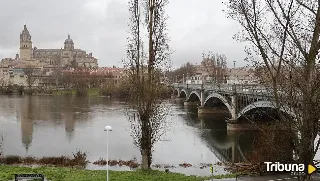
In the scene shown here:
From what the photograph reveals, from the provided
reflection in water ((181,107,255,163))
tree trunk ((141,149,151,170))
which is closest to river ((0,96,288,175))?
reflection in water ((181,107,255,163))

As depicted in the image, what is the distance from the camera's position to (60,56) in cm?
18788

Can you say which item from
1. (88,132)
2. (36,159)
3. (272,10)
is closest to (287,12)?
(272,10)

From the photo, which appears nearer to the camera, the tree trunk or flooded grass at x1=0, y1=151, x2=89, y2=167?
the tree trunk

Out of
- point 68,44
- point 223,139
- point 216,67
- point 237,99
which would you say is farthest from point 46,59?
point 223,139

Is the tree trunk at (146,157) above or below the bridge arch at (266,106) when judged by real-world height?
below

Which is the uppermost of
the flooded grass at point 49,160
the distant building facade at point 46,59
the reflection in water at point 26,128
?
the distant building facade at point 46,59

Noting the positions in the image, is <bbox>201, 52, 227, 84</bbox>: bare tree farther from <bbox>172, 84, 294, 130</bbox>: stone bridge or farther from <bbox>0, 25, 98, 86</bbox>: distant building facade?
<bbox>0, 25, 98, 86</bbox>: distant building facade

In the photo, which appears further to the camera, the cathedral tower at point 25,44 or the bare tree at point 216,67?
the cathedral tower at point 25,44

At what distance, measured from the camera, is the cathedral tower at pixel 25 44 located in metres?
170

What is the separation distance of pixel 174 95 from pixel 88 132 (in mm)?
59254

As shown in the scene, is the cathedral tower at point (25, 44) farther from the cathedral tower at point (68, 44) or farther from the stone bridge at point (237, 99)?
the stone bridge at point (237, 99)

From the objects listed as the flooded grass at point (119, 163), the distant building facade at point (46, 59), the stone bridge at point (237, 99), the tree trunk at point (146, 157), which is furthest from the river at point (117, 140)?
the distant building facade at point (46, 59)

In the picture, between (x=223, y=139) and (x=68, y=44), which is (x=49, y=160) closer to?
(x=223, y=139)

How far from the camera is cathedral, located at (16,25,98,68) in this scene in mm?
172000
